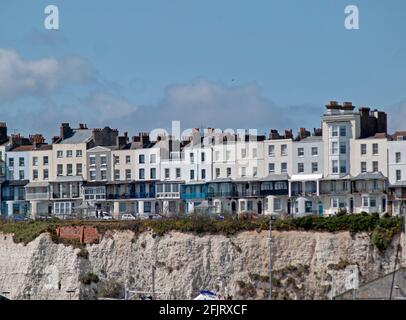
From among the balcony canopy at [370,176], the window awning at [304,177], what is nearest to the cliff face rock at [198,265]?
the balcony canopy at [370,176]

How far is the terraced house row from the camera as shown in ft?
184

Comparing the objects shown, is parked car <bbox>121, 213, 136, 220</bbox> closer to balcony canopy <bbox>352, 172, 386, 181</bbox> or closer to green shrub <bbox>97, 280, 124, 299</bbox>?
green shrub <bbox>97, 280, 124, 299</bbox>

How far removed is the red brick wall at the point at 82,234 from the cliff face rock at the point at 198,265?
50cm

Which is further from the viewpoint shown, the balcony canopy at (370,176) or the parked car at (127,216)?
the parked car at (127,216)

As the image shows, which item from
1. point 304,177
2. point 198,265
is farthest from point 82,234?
point 304,177

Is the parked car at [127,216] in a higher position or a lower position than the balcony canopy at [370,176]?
lower

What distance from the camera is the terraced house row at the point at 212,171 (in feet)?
184

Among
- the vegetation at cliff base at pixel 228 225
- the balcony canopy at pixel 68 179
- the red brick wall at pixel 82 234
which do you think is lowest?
the red brick wall at pixel 82 234

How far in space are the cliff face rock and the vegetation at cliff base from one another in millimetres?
273

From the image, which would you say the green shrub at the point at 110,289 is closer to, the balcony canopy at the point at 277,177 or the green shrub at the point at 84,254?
the green shrub at the point at 84,254

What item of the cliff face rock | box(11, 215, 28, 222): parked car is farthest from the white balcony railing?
the cliff face rock
